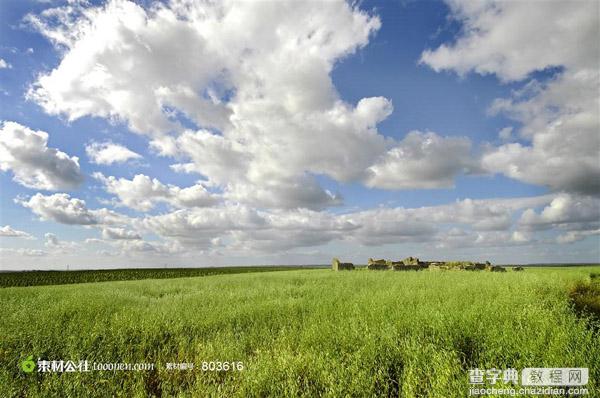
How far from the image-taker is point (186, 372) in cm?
576

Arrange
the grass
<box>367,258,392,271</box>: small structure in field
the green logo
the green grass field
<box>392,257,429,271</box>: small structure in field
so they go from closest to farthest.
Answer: the green grass field → the green logo → <box>392,257,429,271</box>: small structure in field → <box>367,258,392,271</box>: small structure in field → the grass

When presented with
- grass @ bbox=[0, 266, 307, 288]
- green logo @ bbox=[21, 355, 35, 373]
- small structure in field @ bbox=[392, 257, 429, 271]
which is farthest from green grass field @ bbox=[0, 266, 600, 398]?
grass @ bbox=[0, 266, 307, 288]

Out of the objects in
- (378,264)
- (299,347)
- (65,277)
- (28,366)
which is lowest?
(65,277)

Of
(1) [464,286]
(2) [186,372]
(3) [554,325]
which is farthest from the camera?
(1) [464,286]

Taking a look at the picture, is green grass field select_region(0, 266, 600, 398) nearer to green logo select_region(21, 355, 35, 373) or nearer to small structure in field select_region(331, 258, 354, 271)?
green logo select_region(21, 355, 35, 373)

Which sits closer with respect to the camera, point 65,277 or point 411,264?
point 411,264

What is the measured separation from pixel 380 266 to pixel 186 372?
33.1m

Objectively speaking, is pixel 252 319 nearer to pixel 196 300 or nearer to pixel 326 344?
pixel 326 344

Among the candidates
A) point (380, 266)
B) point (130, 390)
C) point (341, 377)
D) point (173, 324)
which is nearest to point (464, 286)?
point (341, 377)

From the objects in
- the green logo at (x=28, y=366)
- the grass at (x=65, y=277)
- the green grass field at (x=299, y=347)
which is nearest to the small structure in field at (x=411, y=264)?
the green grass field at (x=299, y=347)

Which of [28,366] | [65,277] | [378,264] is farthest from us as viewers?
[65,277]

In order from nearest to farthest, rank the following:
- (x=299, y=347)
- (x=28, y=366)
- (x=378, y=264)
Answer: (x=28, y=366)
(x=299, y=347)
(x=378, y=264)

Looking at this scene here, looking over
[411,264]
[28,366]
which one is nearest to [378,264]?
[411,264]

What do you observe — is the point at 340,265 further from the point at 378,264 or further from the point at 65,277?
the point at 65,277
